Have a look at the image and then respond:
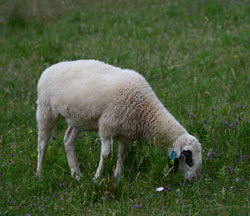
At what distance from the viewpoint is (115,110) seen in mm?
4840

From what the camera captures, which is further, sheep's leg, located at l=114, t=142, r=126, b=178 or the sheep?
sheep's leg, located at l=114, t=142, r=126, b=178

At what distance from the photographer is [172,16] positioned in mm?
10266

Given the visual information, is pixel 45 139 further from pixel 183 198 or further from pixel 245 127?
pixel 245 127

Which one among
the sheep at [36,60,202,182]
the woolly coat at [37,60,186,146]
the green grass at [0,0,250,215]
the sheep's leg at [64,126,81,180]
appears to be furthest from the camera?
the sheep's leg at [64,126,81,180]

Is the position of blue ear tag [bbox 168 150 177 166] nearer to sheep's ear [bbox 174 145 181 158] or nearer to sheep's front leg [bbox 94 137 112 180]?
sheep's ear [bbox 174 145 181 158]

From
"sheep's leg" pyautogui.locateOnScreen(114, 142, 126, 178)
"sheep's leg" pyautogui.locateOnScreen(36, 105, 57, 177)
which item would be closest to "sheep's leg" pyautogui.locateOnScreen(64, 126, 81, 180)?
"sheep's leg" pyautogui.locateOnScreen(36, 105, 57, 177)

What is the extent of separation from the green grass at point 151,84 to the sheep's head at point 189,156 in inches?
4.4

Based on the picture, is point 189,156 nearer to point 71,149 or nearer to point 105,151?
point 105,151

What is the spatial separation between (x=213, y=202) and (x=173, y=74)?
3.86 metres

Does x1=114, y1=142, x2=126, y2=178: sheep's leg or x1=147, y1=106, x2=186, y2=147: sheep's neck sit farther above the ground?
x1=147, y1=106, x2=186, y2=147: sheep's neck

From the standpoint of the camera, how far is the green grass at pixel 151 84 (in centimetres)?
439

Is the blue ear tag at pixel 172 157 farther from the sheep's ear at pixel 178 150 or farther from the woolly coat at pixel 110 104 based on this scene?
the woolly coat at pixel 110 104

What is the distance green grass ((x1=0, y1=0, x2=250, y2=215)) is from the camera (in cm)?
439

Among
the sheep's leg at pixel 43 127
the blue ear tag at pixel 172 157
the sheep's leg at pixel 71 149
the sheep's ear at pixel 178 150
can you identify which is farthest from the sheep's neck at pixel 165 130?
the sheep's leg at pixel 43 127
